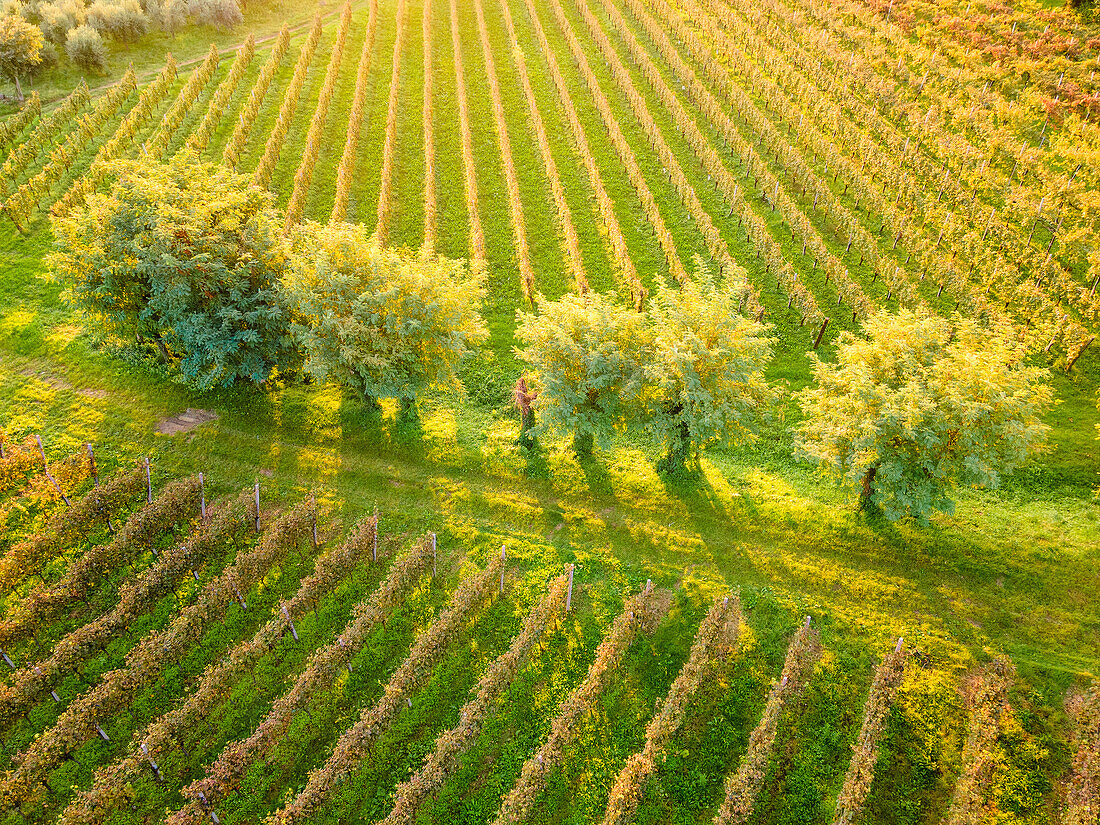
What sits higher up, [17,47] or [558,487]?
[17,47]

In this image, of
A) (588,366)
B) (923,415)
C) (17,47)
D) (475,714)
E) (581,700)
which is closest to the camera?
(475,714)

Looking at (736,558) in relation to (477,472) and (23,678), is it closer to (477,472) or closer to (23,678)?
(477,472)

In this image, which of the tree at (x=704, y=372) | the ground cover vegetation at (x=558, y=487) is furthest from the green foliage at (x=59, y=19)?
the tree at (x=704, y=372)

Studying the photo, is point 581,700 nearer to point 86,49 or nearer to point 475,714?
point 475,714

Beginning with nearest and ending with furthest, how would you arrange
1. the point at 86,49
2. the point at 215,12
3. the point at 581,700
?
1. the point at 581,700
2. the point at 86,49
3. the point at 215,12

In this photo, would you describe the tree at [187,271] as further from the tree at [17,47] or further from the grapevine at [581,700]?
the tree at [17,47]

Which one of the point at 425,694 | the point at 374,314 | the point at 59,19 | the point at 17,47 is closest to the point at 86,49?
the point at 17,47

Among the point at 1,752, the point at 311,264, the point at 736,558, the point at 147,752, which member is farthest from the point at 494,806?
the point at 311,264

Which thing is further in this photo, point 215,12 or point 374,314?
point 215,12
